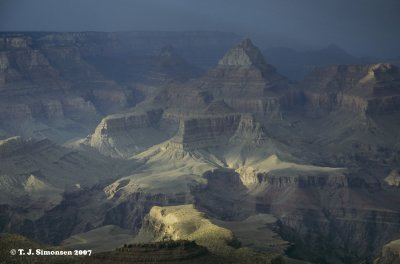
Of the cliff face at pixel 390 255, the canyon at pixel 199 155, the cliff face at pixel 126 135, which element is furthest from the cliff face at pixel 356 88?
the cliff face at pixel 390 255

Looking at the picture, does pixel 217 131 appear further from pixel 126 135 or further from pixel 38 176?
pixel 38 176

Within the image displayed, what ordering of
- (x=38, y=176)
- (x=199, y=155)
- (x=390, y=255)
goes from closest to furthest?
(x=390, y=255), (x=38, y=176), (x=199, y=155)

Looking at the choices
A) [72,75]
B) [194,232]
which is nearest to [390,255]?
[194,232]

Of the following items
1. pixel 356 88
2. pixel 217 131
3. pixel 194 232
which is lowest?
pixel 194 232

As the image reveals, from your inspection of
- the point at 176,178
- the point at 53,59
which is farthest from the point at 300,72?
the point at 176,178

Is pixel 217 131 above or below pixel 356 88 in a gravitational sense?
below

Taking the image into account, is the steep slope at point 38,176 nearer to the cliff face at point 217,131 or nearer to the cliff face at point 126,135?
the cliff face at point 126,135

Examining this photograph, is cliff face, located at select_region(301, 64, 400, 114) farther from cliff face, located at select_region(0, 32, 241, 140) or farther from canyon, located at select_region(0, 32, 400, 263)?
cliff face, located at select_region(0, 32, 241, 140)

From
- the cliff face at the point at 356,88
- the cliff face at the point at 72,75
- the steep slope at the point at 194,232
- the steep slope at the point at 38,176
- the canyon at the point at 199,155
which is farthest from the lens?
the cliff face at the point at 72,75
